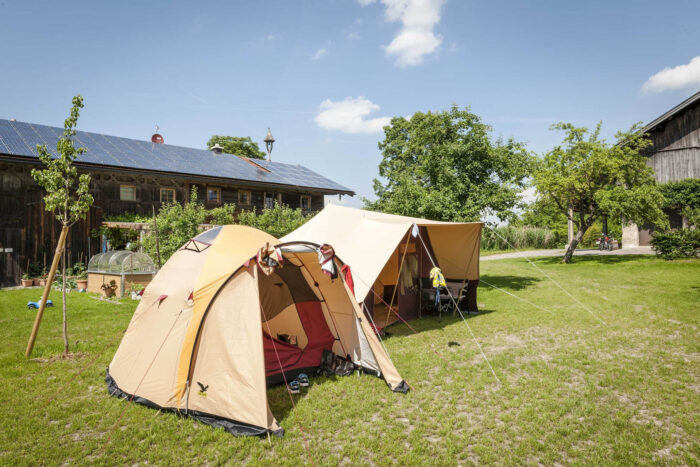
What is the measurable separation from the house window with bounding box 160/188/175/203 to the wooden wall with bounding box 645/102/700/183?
25.8 metres

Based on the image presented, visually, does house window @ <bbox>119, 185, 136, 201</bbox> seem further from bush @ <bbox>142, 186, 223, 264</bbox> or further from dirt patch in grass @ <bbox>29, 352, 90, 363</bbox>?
dirt patch in grass @ <bbox>29, 352, 90, 363</bbox>

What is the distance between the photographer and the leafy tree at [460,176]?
12.5m

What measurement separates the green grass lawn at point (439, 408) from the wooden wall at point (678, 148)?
56.4ft

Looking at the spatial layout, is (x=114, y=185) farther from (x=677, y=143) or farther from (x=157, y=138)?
(x=677, y=143)

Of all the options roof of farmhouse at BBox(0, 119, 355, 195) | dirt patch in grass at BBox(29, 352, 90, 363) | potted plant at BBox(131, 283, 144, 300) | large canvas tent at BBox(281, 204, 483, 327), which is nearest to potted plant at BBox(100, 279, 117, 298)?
potted plant at BBox(131, 283, 144, 300)

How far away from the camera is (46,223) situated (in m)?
16.3

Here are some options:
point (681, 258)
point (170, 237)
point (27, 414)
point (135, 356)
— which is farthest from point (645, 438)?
point (681, 258)

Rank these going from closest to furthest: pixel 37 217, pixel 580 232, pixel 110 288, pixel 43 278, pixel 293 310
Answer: pixel 293 310, pixel 110 288, pixel 43 278, pixel 37 217, pixel 580 232

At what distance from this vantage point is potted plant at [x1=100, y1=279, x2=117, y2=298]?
12.7 meters

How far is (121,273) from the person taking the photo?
42.0 ft

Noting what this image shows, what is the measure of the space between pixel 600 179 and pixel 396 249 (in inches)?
557

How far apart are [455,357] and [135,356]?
4.71m

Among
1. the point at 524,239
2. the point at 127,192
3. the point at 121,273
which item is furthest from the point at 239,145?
the point at 524,239

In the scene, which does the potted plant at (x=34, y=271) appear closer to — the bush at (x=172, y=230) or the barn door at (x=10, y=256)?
the barn door at (x=10, y=256)
